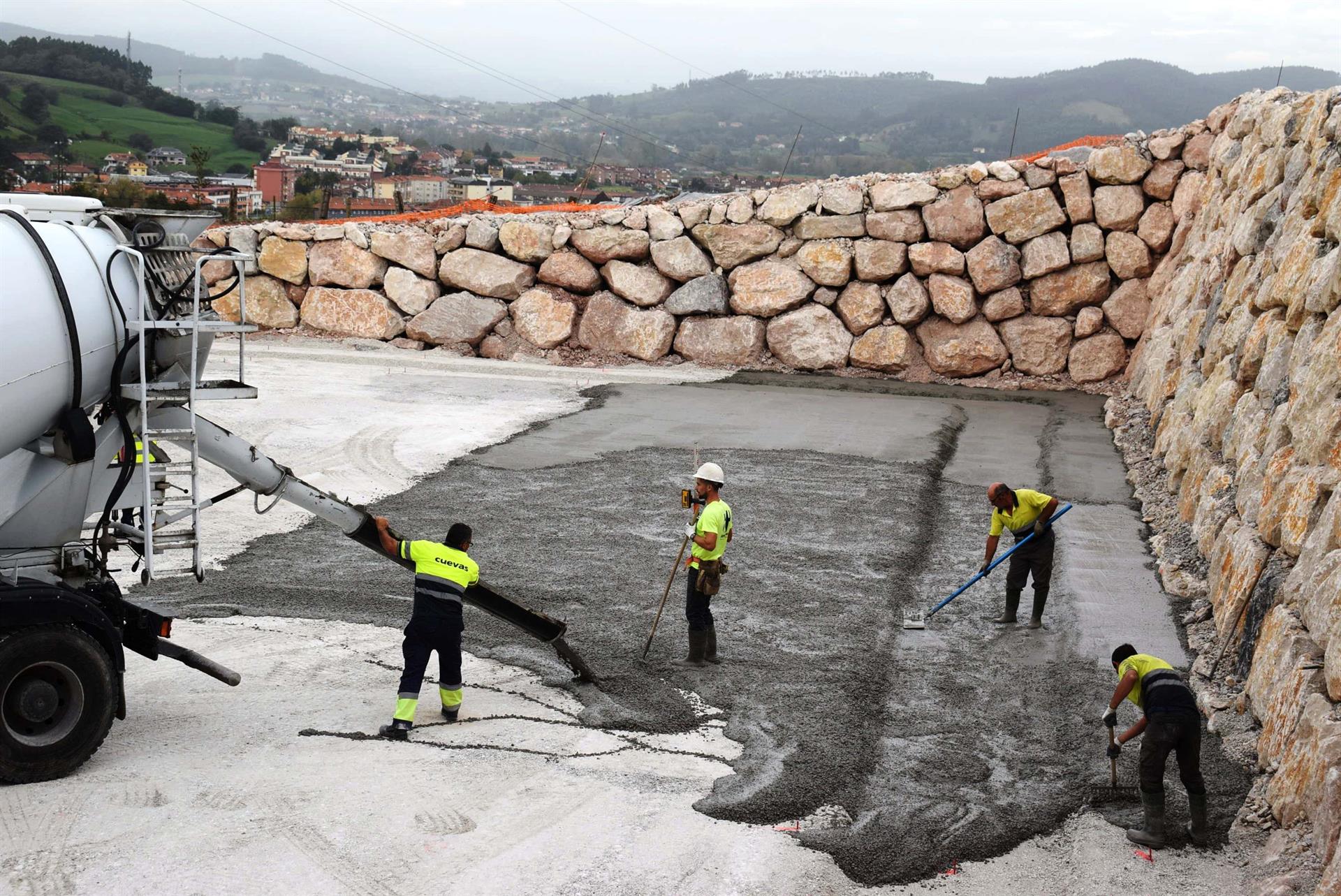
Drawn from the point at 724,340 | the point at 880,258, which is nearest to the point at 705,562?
the point at 724,340

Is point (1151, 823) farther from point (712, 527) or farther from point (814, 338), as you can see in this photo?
point (814, 338)

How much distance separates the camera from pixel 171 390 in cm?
744

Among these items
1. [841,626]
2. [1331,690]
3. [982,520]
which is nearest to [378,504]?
[841,626]

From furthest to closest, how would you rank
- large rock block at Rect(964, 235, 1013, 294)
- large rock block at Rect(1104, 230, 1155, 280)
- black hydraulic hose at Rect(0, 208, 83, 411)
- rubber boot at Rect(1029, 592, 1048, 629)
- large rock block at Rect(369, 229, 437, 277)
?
large rock block at Rect(369, 229, 437, 277) → large rock block at Rect(964, 235, 1013, 294) → large rock block at Rect(1104, 230, 1155, 280) → rubber boot at Rect(1029, 592, 1048, 629) → black hydraulic hose at Rect(0, 208, 83, 411)

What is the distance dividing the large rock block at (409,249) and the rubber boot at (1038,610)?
17.0m

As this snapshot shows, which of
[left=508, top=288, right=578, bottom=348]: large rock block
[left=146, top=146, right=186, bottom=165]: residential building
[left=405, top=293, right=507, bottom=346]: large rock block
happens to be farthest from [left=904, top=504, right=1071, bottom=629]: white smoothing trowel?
[left=146, top=146, right=186, bottom=165]: residential building

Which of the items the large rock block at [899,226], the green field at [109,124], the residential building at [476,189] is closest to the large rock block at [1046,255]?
the large rock block at [899,226]

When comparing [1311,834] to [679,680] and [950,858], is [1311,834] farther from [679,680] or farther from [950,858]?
[679,680]

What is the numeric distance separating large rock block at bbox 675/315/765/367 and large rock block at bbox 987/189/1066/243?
504 centimetres

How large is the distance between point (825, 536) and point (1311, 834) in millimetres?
7106

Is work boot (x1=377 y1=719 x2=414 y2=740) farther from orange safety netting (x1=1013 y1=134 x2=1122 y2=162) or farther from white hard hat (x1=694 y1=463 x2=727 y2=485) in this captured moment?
orange safety netting (x1=1013 y1=134 x2=1122 y2=162)

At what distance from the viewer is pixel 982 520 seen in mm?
13781

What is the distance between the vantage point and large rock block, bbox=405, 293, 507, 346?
24250 mm

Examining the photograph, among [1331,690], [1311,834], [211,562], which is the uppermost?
[1331,690]
